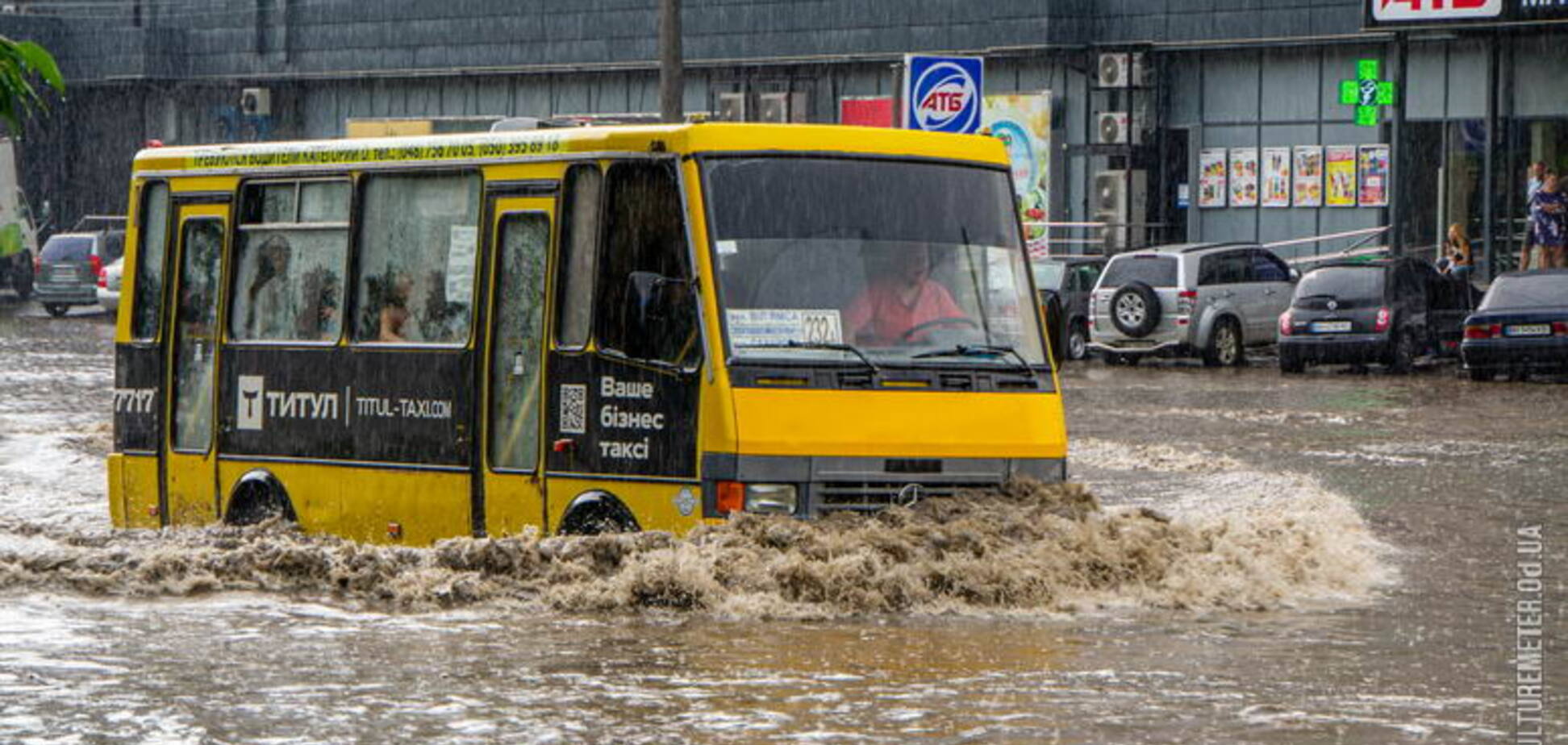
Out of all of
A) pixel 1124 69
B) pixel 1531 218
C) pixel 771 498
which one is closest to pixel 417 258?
pixel 771 498

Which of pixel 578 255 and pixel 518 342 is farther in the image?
pixel 518 342

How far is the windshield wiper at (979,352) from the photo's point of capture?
12930mm

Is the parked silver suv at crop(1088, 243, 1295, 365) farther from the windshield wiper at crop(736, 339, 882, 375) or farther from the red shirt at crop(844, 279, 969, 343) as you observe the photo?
the windshield wiper at crop(736, 339, 882, 375)

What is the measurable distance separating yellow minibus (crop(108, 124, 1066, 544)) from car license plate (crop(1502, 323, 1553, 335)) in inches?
795

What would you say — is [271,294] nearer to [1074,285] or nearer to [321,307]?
[321,307]

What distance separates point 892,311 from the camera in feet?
42.4

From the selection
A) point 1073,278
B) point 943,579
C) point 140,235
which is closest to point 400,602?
point 943,579

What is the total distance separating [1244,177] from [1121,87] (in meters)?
2.58

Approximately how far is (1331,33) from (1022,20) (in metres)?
5.87

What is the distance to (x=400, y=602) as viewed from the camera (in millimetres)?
12766

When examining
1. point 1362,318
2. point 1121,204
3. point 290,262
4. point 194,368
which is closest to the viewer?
point 290,262

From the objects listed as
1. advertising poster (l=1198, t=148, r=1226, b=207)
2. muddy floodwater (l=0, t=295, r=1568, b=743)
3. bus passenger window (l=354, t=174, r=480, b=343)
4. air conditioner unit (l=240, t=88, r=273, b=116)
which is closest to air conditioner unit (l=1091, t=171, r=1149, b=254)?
advertising poster (l=1198, t=148, r=1226, b=207)

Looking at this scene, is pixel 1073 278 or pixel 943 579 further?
pixel 1073 278

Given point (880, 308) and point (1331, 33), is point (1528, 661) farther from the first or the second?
point (1331, 33)
